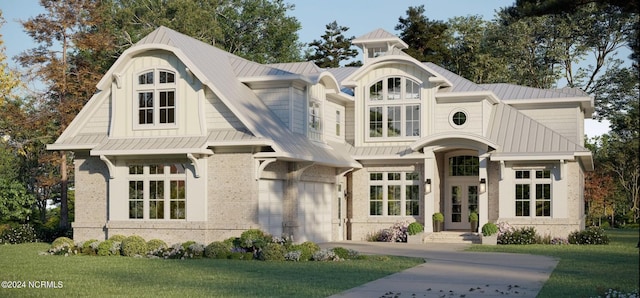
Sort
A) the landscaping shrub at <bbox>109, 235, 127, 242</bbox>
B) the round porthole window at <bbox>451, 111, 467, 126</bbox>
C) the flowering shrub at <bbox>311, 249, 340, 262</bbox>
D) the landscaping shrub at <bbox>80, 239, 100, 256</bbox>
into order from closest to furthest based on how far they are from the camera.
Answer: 1. the flowering shrub at <bbox>311, 249, 340, 262</bbox>
2. the landscaping shrub at <bbox>80, 239, 100, 256</bbox>
3. the landscaping shrub at <bbox>109, 235, 127, 242</bbox>
4. the round porthole window at <bbox>451, 111, 467, 126</bbox>

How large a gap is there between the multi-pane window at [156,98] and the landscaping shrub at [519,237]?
38.6ft

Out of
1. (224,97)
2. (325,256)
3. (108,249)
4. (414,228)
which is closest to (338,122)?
(414,228)

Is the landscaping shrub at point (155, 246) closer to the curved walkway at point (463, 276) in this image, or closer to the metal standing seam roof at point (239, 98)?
the metal standing seam roof at point (239, 98)

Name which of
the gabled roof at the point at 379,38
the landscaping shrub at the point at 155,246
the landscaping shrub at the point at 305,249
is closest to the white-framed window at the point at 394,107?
the gabled roof at the point at 379,38

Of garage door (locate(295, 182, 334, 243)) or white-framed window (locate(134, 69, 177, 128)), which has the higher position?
white-framed window (locate(134, 69, 177, 128))

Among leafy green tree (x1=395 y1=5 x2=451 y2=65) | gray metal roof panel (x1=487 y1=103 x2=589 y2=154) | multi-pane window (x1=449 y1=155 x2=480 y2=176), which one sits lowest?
multi-pane window (x1=449 y1=155 x2=480 y2=176)

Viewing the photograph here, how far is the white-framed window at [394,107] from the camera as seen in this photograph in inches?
1258

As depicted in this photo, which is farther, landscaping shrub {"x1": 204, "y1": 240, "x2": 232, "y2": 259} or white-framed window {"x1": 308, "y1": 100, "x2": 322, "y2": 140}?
white-framed window {"x1": 308, "y1": 100, "x2": 322, "y2": 140}

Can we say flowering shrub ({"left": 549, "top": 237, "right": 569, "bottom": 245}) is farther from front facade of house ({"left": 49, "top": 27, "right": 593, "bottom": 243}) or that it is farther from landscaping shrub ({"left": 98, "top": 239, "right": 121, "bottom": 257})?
landscaping shrub ({"left": 98, "top": 239, "right": 121, "bottom": 257})

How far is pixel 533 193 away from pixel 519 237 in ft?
5.81

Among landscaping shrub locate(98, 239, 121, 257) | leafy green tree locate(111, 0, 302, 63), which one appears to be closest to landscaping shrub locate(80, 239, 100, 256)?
landscaping shrub locate(98, 239, 121, 257)

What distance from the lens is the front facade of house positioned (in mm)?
25984

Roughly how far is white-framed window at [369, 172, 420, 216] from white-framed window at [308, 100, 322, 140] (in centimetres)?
335

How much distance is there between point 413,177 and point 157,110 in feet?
32.8
